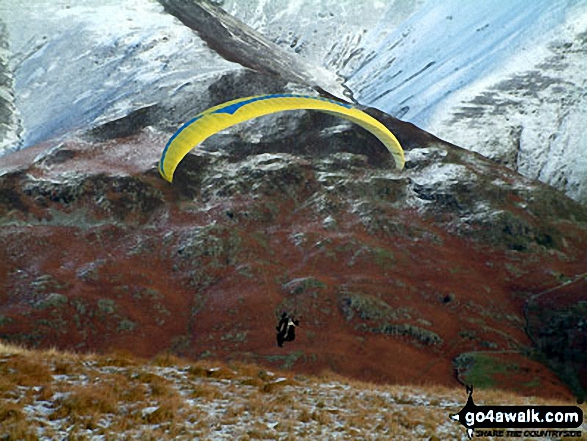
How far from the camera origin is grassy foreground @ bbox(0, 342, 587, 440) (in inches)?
371

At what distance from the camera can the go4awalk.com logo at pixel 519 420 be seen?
1140 cm

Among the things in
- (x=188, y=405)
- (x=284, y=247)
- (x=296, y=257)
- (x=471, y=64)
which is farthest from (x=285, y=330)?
(x=471, y=64)

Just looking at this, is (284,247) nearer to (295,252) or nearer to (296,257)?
→ (295,252)

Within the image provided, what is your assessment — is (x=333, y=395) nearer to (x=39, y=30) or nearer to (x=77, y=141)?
(x=77, y=141)

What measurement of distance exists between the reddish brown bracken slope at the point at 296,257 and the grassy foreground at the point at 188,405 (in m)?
16.6

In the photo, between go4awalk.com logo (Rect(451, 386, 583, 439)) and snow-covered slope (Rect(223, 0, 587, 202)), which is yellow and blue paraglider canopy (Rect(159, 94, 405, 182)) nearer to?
go4awalk.com logo (Rect(451, 386, 583, 439))

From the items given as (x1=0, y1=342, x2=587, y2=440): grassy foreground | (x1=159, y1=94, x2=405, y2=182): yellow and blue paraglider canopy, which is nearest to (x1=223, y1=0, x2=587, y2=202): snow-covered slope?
(x1=159, y1=94, x2=405, y2=182): yellow and blue paraglider canopy

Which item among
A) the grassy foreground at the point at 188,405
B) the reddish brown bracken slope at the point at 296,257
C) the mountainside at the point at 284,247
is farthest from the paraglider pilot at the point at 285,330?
the mountainside at the point at 284,247

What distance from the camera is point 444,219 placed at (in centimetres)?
5741

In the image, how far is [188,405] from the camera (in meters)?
10.8

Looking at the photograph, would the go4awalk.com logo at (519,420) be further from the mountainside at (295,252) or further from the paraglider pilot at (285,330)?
the mountainside at (295,252)

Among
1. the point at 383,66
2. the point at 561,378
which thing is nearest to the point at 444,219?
the point at 561,378

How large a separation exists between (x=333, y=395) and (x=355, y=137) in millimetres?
56988

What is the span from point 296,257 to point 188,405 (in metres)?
38.3
